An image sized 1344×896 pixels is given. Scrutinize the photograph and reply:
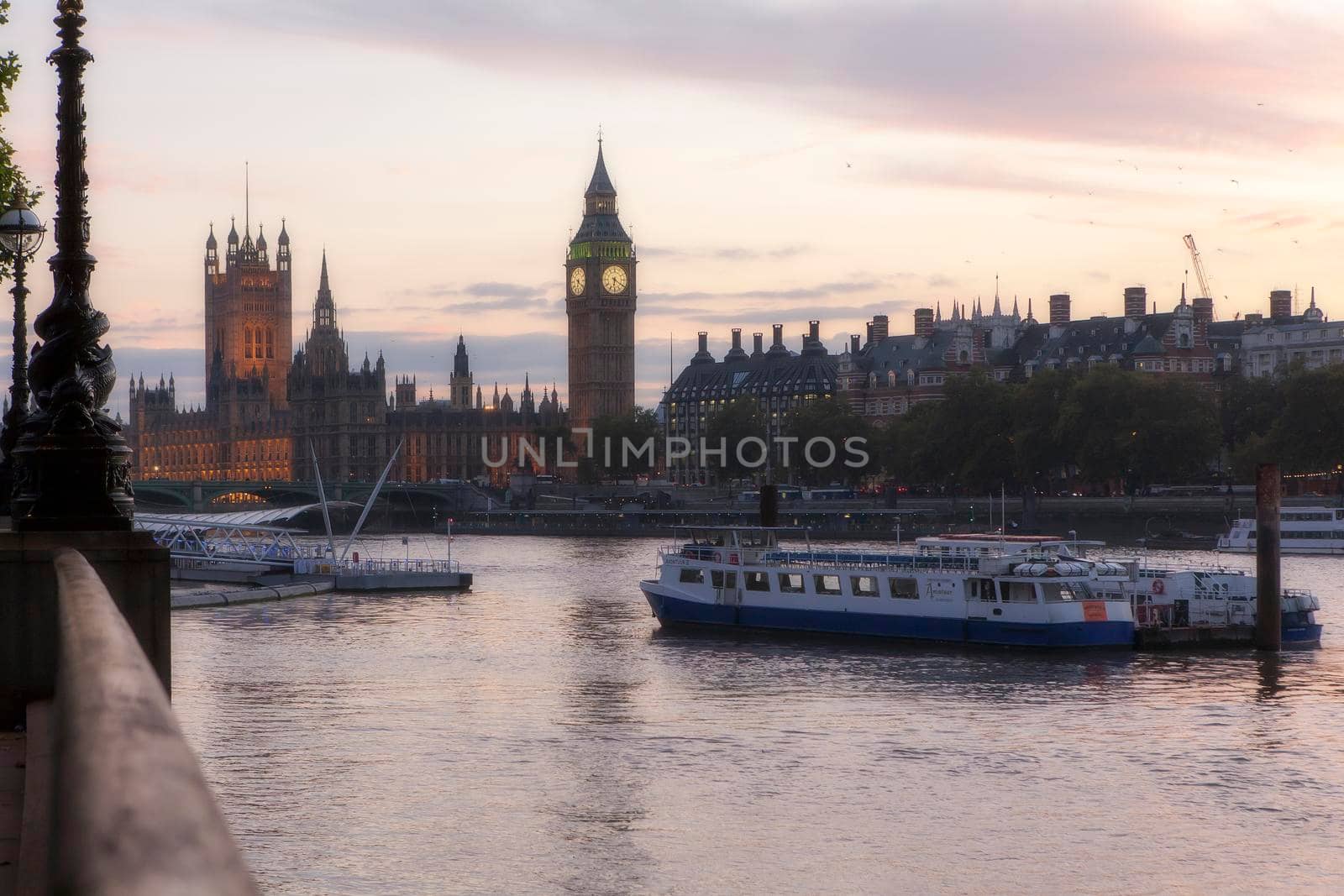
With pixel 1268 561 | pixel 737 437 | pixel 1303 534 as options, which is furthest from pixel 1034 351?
pixel 1268 561

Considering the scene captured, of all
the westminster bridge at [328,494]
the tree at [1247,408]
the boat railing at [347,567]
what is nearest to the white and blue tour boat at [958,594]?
the boat railing at [347,567]

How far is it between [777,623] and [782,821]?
71.9 ft

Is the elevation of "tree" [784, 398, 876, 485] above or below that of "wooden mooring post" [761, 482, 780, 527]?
above

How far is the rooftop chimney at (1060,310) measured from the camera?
124m

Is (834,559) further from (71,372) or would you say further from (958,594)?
(71,372)

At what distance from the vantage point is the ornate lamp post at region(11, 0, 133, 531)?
411 inches

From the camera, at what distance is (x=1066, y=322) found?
123688mm

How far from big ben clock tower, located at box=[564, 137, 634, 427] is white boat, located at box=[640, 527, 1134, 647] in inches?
4674

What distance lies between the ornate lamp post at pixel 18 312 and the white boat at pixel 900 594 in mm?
22667

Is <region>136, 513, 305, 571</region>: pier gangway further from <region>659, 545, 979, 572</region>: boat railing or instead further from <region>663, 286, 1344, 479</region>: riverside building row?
<region>663, 286, 1344, 479</region>: riverside building row

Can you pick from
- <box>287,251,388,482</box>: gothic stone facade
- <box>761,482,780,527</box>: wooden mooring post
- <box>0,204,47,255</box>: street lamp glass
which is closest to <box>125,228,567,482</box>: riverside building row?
<box>287,251,388,482</box>: gothic stone facade

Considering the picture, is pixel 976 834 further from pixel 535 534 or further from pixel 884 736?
pixel 535 534

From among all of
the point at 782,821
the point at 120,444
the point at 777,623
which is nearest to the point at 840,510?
the point at 777,623

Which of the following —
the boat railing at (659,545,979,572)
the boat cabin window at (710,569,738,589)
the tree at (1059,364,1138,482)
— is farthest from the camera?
the tree at (1059,364,1138,482)
